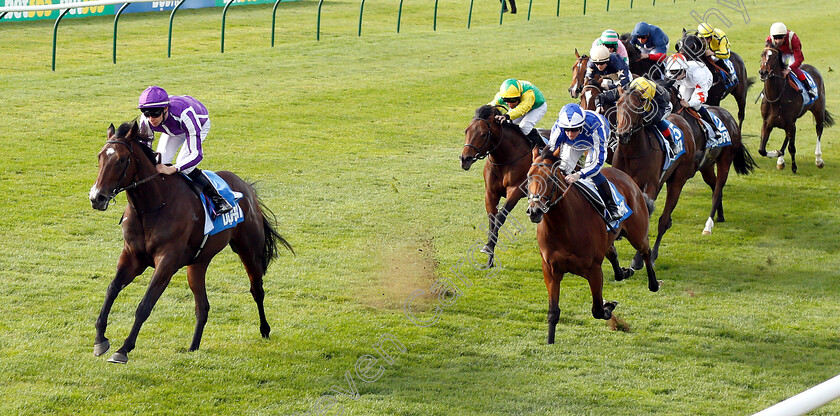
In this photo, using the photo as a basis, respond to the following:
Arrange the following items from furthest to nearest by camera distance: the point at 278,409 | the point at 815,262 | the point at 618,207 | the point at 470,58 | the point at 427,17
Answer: the point at 427,17 < the point at 470,58 < the point at 815,262 < the point at 618,207 < the point at 278,409

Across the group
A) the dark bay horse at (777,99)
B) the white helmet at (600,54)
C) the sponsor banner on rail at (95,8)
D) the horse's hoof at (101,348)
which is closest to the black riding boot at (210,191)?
the horse's hoof at (101,348)

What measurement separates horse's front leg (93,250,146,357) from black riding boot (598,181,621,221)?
3.54 m

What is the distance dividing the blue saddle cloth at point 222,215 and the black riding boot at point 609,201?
2.85 metres

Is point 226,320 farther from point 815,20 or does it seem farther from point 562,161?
point 815,20

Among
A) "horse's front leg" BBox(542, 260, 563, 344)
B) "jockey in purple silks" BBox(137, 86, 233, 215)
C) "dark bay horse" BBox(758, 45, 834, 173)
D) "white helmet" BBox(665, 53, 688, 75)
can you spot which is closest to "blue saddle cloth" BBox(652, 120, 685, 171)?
"white helmet" BBox(665, 53, 688, 75)

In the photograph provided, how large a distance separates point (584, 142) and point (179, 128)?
10.1 feet

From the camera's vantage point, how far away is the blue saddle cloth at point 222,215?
259 inches

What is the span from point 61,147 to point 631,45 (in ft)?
27.1

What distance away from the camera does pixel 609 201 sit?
6.98 meters

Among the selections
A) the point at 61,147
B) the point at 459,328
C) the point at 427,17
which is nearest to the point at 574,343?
the point at 459,328

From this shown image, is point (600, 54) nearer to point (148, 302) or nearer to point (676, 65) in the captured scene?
point (676, 65)

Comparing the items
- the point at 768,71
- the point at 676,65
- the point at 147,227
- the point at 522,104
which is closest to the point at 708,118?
the point at 676,65

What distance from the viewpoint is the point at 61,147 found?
1285 centimetres

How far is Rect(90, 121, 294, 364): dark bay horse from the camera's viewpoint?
19.6 feet
